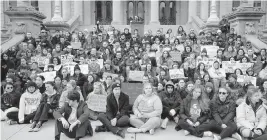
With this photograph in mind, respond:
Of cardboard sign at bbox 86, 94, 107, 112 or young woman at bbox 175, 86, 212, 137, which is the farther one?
cardboard sign at bbox 86, 94, 107, 112

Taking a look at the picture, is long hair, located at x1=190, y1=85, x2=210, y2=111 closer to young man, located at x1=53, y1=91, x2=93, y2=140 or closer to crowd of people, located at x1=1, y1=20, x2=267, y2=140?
crowd of people, located at x1=1, y1=20, x2=267, y2=140

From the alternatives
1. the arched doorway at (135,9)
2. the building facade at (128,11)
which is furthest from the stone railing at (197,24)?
the arched doorway at (135,9)

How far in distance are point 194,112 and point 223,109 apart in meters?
0.68

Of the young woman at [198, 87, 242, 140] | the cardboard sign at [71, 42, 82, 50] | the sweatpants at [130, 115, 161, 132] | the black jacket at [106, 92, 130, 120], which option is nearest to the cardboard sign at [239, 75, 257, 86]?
the young woman at [198, 87, 242, 140]

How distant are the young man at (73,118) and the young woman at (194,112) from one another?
2.27m

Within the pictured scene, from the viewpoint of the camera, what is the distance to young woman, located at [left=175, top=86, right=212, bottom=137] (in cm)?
673

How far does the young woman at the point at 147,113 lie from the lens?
22.3 ft

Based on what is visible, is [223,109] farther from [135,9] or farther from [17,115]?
[135,9]

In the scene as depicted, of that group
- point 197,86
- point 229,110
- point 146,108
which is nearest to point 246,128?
point 229,110

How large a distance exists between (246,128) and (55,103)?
15.2 ft

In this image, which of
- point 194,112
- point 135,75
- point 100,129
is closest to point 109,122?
point 100,129

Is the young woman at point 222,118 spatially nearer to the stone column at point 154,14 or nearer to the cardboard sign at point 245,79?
the cardboard sign at point 245,79

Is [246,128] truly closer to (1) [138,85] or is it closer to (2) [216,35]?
(1) [138,85]

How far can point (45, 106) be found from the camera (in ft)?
23.8
